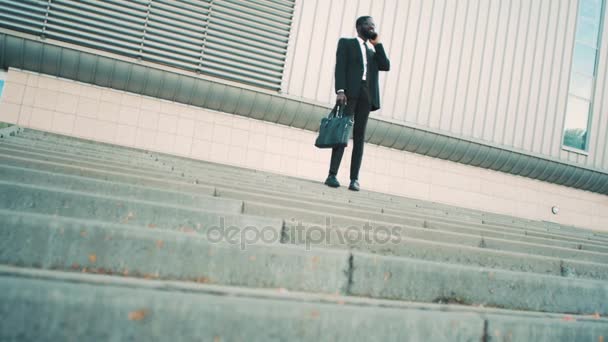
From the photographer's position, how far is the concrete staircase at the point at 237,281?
100cm

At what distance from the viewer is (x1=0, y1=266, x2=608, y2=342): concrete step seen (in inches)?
37.3

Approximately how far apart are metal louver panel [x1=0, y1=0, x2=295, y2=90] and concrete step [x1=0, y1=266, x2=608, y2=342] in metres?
5.25

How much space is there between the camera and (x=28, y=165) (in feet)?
7.64

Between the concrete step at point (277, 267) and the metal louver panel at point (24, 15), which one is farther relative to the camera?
the metal louver panel at point (24, 15)

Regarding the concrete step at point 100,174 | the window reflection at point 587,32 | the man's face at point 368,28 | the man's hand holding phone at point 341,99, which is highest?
the window reflection at point 587,32

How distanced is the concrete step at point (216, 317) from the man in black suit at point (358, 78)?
251cm

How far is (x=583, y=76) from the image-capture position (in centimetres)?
810

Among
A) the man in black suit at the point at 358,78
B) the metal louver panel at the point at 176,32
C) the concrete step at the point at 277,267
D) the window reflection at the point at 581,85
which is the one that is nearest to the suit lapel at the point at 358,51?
the man in black suit at the point at 358,78

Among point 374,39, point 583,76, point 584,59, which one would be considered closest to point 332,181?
→ point 374,39

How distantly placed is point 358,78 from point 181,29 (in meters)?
3.31

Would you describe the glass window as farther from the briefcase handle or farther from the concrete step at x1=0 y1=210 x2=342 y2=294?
the concrete step at x1=0 y1=210 x2=342 y2=294

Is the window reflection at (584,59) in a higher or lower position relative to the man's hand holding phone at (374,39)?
higher

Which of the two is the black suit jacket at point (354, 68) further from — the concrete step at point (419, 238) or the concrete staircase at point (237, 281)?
the concrete staircase at point (237, 281)

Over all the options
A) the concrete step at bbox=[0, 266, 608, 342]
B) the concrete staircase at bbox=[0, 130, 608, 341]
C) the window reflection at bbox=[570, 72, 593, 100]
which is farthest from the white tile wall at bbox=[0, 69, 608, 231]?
the concrete step at bbox=[0, 266, 608, 342]
